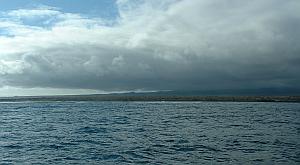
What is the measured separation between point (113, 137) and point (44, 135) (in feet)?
29.8

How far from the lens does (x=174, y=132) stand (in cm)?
5225

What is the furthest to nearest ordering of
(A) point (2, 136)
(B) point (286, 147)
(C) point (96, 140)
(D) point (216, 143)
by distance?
1. (A) point (2, 136)
2. (C) point (96, 140)
3. (D) point (216, 143)
4. (B) point (286, 147)

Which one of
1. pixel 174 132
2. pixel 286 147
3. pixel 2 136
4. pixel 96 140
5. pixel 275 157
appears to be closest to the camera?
pixel 275 157

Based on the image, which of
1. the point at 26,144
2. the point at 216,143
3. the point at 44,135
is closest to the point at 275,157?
the point at 216,143

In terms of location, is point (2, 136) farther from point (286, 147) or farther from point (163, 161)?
point (286, 147)

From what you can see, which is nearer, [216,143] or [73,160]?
[73,160]

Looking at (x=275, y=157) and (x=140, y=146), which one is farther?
(x=140, y=146)

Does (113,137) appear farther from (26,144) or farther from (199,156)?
(199,156)

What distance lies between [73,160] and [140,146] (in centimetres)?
873

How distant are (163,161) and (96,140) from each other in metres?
14.7

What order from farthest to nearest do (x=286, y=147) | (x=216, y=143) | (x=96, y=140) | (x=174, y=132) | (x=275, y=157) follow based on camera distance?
(x=174, y=132) < (x=96, y=140) < (x=216, y=143) < (x=286, y=147) < (x=275, y=157)

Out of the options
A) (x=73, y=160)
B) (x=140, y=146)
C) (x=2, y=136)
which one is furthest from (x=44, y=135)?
(x=73, y=160)

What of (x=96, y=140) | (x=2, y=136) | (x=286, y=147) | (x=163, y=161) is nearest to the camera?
(x=163, y=161)

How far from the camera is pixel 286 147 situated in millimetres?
39125
